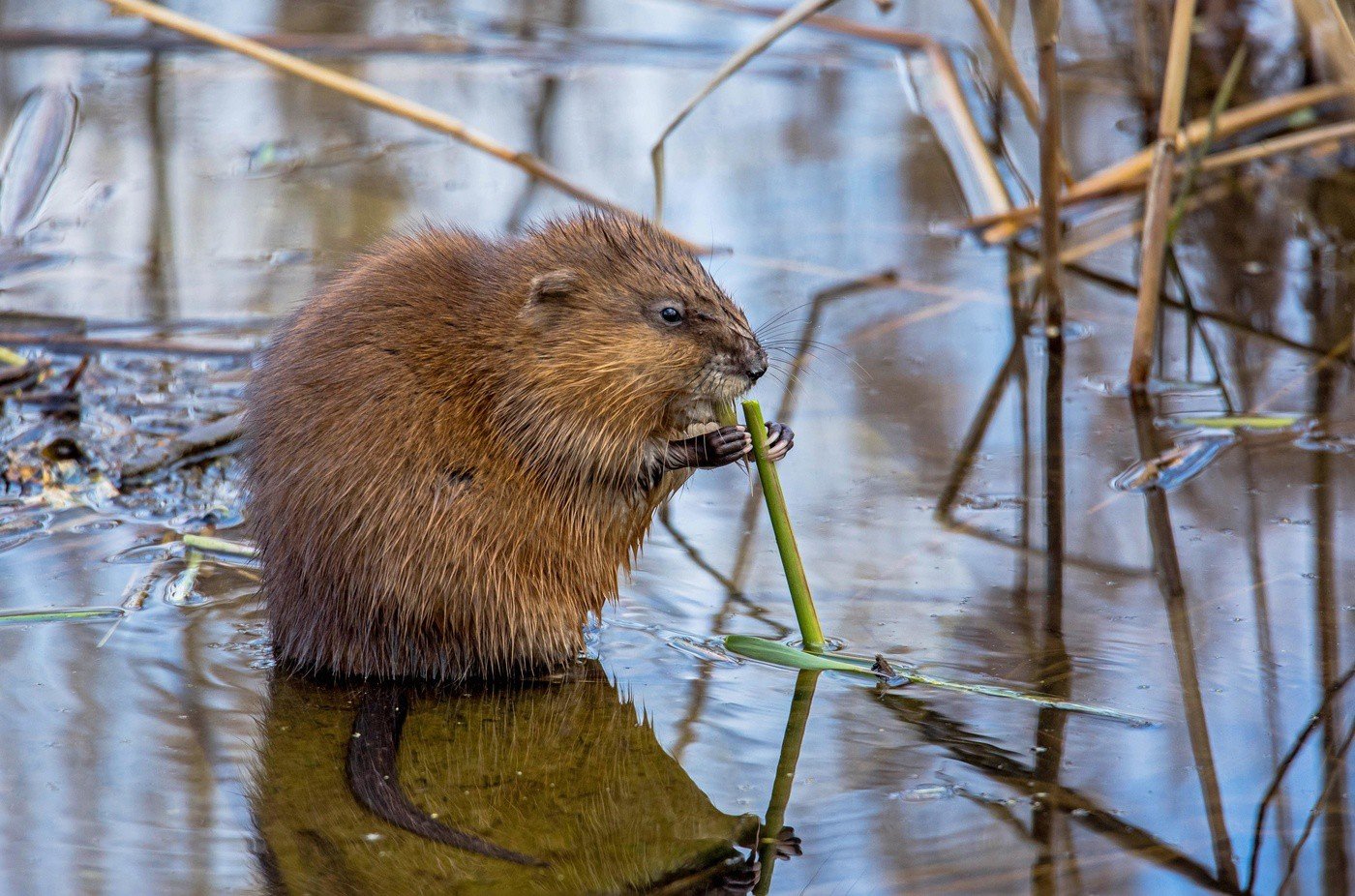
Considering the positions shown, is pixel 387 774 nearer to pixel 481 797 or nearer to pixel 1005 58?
pixel 481 797

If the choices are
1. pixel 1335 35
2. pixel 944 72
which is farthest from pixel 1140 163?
pixel 1335 35

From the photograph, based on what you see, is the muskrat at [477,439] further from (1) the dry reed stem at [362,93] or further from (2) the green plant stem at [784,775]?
(1) the dry reed stem at [362,93]

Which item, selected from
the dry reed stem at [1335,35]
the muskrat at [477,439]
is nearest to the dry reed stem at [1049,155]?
the dry reed stem at [1335,35]

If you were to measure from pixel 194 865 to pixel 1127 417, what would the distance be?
290cm

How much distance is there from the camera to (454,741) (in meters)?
2.98

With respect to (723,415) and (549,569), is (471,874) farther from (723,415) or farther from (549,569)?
(723,415)

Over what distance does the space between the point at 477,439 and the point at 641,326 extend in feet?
1.45

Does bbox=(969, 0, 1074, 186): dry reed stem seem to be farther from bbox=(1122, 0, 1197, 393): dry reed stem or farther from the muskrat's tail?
the muskrat's tail

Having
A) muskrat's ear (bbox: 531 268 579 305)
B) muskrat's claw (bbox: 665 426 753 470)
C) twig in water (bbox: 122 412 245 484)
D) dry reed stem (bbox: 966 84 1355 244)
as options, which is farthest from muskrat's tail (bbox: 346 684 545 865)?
dry reed stem (bbox: 966 84 1355 244)

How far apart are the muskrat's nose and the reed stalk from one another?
155 cm

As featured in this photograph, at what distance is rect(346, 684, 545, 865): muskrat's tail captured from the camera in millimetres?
2619

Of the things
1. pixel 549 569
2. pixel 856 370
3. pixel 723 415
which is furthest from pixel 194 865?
pixel 856 370

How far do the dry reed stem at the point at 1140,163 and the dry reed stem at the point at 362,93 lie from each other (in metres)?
1.52

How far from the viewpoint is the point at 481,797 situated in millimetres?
2766
